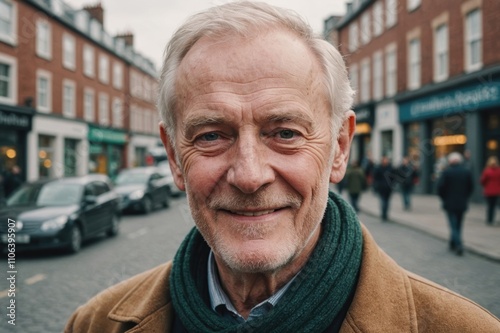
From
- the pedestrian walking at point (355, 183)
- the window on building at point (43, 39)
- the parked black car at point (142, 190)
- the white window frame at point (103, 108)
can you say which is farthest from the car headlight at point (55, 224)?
the white window frame at point (103, 108)

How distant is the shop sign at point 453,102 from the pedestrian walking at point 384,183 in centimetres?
432

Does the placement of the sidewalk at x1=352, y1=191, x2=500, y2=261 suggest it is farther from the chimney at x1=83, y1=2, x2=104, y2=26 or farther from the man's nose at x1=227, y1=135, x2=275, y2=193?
the chimney at x1=83, y1=2, x2=104, y2=26

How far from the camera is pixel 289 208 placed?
1.40 metres

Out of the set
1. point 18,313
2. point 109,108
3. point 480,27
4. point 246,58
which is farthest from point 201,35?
point 109,108

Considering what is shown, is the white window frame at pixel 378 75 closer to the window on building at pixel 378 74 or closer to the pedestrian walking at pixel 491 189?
the window on building at pixel 378 74

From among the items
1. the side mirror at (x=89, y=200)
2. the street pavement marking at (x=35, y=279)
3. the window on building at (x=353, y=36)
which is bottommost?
the street pavement marking at (x=35, y=279)

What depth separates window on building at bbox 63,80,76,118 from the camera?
22775 mm

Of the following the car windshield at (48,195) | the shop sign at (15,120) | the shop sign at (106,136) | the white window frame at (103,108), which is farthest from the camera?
the white window frame at (103,108)

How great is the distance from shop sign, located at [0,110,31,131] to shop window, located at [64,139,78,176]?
4095 mm

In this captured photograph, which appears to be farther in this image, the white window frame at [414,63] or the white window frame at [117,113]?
the white window frame at [117,113]

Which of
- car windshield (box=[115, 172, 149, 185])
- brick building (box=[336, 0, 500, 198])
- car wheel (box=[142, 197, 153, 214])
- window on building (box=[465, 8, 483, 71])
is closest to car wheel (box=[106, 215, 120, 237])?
car wheel (box=[142, 197, 153, 214])

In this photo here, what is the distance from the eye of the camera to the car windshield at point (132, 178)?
52.8 ft

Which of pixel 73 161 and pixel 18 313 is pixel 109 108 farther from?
pixel 18 313

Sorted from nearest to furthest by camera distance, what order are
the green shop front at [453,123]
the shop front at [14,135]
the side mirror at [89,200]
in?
the side mirror at [89,200] < the green shop front at [453,123] < the shop front at [14,135]
